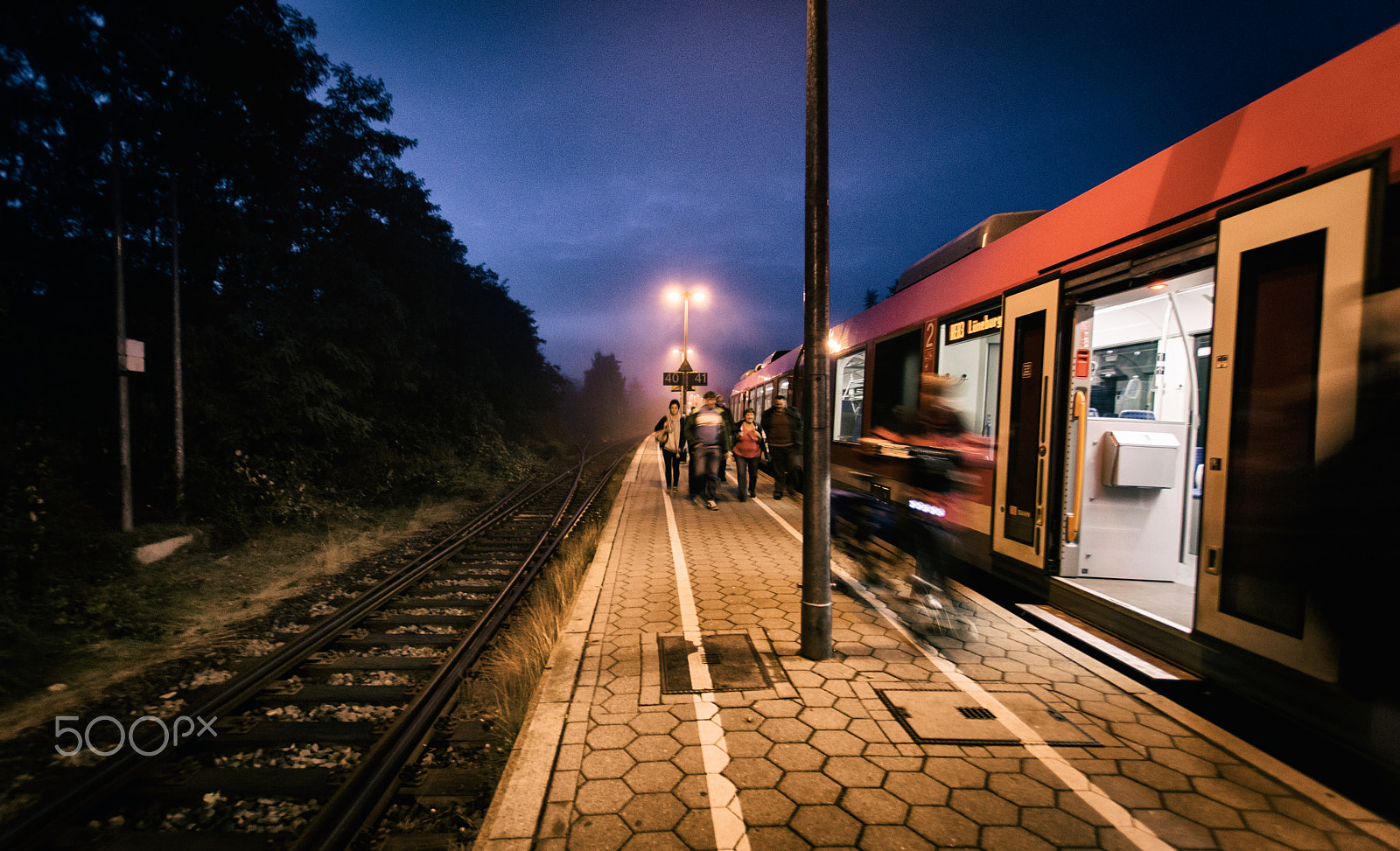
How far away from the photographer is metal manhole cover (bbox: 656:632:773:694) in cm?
374

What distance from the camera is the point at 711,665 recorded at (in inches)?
159

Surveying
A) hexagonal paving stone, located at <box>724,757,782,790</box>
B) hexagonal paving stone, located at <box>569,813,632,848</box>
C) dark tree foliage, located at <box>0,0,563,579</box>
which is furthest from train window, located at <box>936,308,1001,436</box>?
dark tree foliage, located at <box>0,0,563,579</box>

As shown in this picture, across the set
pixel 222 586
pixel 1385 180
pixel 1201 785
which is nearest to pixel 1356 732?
pixel 1201 785

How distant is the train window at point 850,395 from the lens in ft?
31.1

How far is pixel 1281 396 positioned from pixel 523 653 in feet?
15.9

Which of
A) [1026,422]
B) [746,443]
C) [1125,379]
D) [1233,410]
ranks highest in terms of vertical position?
[1125,379]

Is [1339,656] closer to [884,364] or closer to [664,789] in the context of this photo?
[664,789]

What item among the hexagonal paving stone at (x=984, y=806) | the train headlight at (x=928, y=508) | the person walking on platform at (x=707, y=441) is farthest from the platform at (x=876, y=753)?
the person walking on platform at (x=707, y=441)

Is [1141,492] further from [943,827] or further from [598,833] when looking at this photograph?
[598,833]

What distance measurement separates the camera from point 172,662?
4.48 meters

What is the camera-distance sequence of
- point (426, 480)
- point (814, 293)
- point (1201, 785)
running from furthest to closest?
point (426, 480) → point (814, 293) → point (1201, 785)

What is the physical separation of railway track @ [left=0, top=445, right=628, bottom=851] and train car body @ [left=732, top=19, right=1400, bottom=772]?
4.15m

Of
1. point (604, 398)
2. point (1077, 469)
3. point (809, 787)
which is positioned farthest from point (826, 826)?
point (604, 398)

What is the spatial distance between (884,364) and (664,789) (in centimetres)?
687
